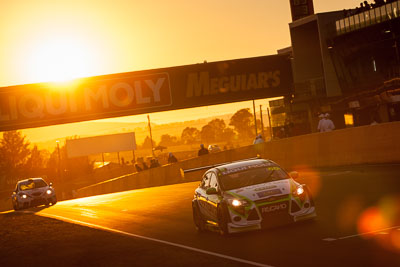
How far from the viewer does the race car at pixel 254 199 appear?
13031mm

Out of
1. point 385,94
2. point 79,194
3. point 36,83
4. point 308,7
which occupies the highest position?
point 308,7

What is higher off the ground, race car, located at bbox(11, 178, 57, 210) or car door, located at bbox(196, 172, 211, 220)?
car door, located at bbox(196, 172, 211, 220)

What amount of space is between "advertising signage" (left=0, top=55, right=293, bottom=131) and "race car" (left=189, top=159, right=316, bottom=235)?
85.9ft

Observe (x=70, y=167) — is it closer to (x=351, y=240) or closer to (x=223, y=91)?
(x=223, y=91)

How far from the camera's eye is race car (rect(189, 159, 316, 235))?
13031mm

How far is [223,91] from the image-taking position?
4219cm

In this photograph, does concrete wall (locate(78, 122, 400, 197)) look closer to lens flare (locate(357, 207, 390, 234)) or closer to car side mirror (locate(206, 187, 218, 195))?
lens flare (locate(357, 207, 390, 234))

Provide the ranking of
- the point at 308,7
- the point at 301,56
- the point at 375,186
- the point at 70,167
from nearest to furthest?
1. the point at 375,186
2. the point at 301,56
3. the point at 308,7
4. the point at 70,167

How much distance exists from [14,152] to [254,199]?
14770cm

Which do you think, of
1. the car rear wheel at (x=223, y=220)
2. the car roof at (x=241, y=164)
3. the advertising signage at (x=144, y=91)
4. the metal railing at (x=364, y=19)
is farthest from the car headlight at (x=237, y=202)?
the metal railing at (x=364, y=19)

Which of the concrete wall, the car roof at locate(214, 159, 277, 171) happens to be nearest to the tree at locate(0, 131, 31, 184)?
the concrete wall

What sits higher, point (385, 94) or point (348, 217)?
point (385, 94)

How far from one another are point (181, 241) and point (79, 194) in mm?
56791

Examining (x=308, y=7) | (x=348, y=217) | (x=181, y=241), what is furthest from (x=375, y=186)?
(x=308, y=7)
